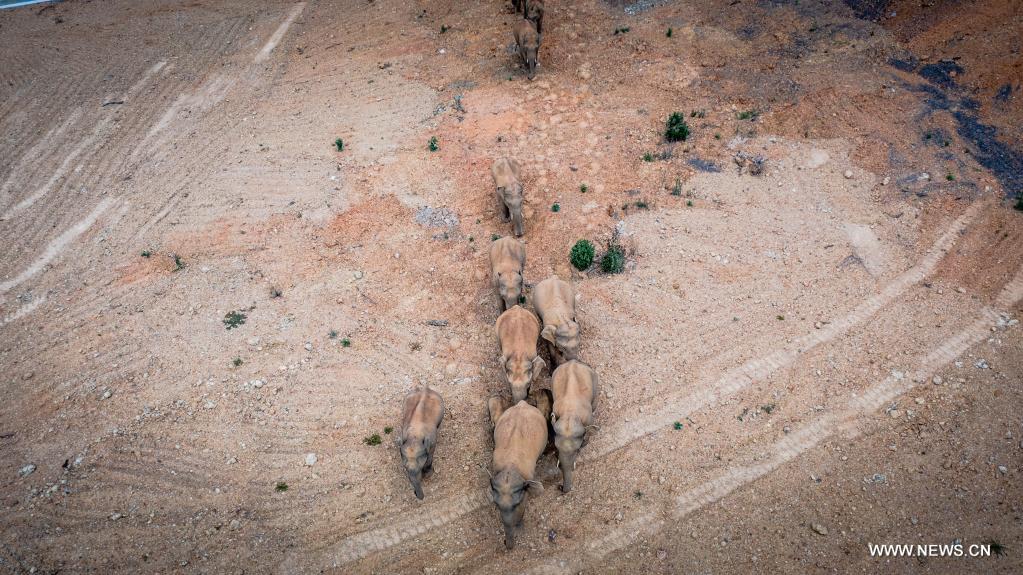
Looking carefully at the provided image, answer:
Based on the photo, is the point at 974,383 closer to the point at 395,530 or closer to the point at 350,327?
the point at 395,530

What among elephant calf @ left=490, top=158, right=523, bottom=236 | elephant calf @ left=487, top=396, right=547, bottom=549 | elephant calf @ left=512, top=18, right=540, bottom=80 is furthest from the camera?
elephant calf @ left=512, top=18, right=540, bottom=80

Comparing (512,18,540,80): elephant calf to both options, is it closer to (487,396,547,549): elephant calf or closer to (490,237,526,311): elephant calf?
(490,237,526,311): elephant calf

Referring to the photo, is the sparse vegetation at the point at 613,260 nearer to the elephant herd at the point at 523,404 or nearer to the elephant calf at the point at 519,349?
the elephant herd at the point at 523,404

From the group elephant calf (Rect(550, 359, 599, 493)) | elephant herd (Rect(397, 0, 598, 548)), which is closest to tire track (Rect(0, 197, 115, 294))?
elephant herd (Rect(397, 0, 598, 548))

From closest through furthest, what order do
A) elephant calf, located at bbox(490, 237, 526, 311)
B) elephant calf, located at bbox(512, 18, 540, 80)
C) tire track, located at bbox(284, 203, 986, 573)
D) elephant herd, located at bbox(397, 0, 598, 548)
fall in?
elephant herd, located at bbox(397, 0, 598, 548)
tire track, located at bbox(284, 203, 986, 573)
elephant calf, located at bbox(490, 237, 526, 311)
elephant calf, located at bbox(512, 18, 540, 80)

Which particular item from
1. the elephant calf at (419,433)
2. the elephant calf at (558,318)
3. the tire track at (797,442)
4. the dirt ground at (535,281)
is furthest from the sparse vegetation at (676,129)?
the elephant calf at (419,433)

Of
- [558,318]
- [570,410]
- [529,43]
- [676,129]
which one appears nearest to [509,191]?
[558,318]

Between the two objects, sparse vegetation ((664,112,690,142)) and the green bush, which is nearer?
the green bush

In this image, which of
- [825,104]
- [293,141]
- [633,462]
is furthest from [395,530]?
[825,104]
